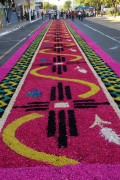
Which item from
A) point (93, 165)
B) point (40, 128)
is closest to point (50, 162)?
point (93, 165)

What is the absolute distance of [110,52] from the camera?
1220 centimetres

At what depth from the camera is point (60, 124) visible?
453 centimetres

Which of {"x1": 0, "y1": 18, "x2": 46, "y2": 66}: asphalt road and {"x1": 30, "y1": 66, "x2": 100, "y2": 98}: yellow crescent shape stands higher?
{"x1": 30, "y1": 66, "x2": 100, "y2": 98}: yellow crescent shape

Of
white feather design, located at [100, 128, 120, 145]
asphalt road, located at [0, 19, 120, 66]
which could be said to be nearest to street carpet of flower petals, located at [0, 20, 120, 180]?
white feather design, located at [100, 128, 120, 145]

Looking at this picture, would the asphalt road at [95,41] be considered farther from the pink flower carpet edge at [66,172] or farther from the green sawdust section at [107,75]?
the pink flower carpet edge at [66,172]

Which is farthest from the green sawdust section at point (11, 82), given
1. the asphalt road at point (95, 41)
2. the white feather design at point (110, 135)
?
the white feather design at point (110, 135)

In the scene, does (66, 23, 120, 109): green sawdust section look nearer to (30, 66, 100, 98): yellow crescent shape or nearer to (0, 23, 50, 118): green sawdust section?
(30, 66, 100, 98): yellow crescent shape

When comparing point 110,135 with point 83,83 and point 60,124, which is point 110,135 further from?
point 83,83

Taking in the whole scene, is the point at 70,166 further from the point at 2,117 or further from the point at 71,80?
the point at 71,80

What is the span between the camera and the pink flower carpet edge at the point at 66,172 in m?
3.22

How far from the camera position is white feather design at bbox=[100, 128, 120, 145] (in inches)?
158

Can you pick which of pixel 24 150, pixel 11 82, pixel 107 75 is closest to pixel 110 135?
pixel 24 150

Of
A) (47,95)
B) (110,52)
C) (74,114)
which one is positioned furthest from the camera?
(110,52)

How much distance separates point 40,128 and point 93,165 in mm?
1322
